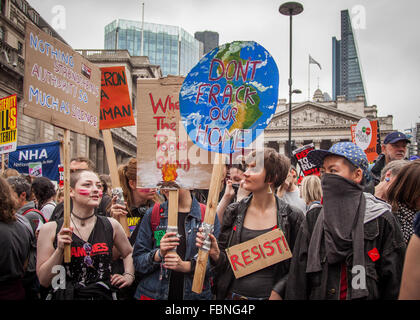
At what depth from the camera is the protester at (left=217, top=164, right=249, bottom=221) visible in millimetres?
3279

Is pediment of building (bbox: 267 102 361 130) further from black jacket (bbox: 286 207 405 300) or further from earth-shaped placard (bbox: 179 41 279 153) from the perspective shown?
black jacket (bbox: 286 207 405 300)

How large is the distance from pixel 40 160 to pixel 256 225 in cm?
558

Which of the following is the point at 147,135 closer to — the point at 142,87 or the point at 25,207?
the point at 142,87

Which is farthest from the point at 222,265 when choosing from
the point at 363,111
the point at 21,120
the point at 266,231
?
the point at 363,111

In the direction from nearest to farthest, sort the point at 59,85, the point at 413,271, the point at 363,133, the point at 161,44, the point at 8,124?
1. the point at 413,271
2. the point at 59,85
3. the point at 8,124
4. the point at 363,133
5. the point at 161,44

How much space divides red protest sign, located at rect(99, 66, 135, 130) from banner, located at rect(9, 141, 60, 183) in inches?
143

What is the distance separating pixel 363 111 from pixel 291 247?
61452mm

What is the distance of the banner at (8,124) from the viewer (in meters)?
6.39

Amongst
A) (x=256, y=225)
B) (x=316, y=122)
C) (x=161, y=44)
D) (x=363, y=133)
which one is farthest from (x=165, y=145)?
(x=161, y=44)

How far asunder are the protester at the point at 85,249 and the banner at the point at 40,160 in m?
4.22

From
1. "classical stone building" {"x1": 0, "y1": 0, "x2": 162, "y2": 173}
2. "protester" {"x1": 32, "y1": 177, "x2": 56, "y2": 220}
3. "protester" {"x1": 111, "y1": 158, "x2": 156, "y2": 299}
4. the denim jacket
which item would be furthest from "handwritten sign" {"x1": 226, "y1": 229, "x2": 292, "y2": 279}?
"classical stone building" {"x1": 0, "y1": 0, "x2": 162, "y2": 173}

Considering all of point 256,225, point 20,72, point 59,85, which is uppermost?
point 20,72

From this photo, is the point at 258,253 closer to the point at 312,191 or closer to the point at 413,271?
the point at 413,271

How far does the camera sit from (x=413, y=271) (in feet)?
5.29
